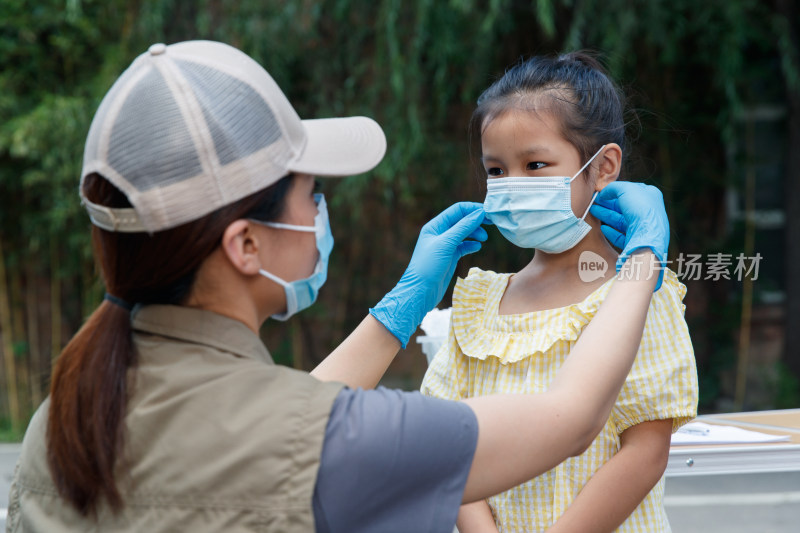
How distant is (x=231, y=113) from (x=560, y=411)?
58 cm

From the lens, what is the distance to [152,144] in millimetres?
940

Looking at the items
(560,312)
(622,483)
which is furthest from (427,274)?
(622,483)

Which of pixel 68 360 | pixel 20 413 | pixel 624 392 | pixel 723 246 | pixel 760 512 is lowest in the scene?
pixel 20 413

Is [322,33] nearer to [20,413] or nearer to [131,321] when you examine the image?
[20,413]

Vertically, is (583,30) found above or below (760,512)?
above

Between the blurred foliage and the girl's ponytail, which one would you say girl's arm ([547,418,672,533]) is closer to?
the girl's ponytail

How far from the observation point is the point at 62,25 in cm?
532

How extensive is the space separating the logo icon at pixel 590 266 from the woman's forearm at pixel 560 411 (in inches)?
13.6

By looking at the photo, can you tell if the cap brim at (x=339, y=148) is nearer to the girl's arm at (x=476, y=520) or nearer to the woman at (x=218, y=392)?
the woman at (x=218, y=392)

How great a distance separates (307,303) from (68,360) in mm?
341

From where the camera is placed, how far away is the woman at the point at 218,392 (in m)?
0.92

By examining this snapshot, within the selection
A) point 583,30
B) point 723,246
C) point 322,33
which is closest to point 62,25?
point 322,33

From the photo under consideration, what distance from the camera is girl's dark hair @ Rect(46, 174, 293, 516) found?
94cm

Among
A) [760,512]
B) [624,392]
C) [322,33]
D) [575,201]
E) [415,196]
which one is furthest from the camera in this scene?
[415,196]
